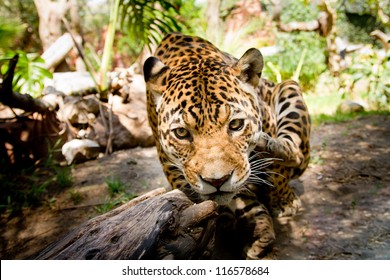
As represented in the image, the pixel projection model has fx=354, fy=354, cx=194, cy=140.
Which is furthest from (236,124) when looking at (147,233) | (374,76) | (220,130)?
(374,76)

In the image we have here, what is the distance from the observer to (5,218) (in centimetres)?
320

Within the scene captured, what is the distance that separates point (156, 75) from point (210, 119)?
1.82ft

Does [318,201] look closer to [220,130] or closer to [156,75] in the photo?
[220,130]

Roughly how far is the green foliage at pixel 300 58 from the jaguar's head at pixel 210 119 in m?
4.09

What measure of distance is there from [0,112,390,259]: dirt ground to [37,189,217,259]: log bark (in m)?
1.07

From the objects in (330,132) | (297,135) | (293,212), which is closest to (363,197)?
(293,212)

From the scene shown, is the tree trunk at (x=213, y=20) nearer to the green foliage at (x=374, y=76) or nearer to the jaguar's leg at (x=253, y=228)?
the green foliage at (x=374, y=76)

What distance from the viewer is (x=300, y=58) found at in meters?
7.64

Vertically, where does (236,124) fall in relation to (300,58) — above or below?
below

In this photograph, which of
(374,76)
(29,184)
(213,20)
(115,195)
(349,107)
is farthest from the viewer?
(213,20)

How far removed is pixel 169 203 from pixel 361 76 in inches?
197

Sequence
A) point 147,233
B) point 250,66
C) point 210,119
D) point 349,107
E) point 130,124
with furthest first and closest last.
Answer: point 349,107, point 130,124, point 250,66, point 210,119, point 147,233
